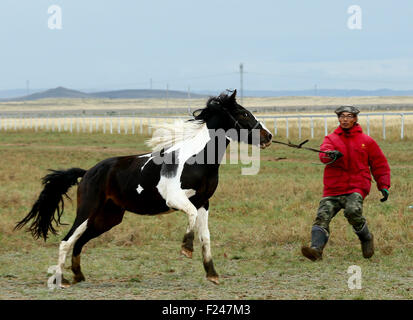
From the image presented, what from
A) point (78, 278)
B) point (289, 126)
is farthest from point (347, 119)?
point (289, 126)

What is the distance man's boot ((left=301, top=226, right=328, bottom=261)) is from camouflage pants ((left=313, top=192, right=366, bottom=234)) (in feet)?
0.27

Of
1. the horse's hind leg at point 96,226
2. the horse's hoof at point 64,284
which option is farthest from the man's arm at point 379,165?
the horse's hoof at point 64,284

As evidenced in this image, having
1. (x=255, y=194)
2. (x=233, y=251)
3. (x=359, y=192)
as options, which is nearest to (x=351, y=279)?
(x=359, y=192)

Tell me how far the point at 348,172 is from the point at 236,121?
160 centimetres

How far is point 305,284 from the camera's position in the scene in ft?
24.3

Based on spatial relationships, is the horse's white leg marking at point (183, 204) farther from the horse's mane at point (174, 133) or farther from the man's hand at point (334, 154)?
the man's hand at point (334, 154)

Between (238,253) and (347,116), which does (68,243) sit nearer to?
(238,253)

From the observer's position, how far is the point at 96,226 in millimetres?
7961

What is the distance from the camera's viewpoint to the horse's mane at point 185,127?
756 centimetres

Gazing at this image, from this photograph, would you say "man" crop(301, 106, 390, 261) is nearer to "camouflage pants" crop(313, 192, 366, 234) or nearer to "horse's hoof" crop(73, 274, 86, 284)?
"camouflage pants" crop(313, 192, 366, 234)

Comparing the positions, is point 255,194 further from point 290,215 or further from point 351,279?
point 351,279

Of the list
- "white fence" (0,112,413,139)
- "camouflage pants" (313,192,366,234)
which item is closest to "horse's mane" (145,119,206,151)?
"camouflage pants" (313,192,366,234)

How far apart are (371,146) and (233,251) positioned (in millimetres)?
2835

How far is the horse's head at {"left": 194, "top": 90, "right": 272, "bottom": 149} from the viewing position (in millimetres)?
7508
